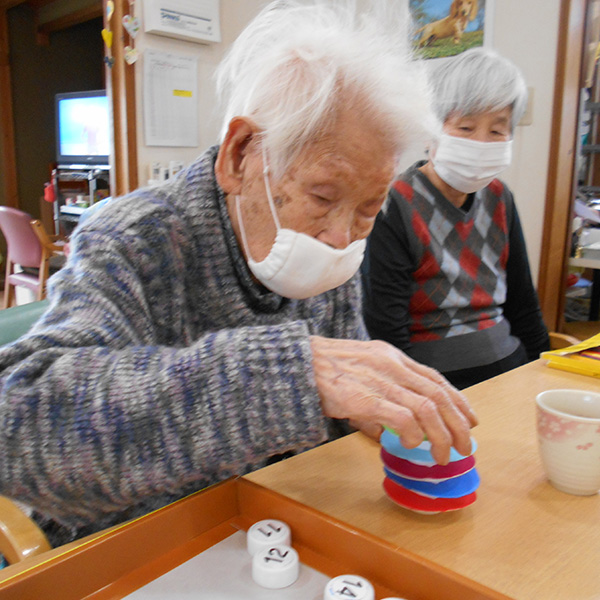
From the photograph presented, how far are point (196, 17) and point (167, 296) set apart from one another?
7.54 ft

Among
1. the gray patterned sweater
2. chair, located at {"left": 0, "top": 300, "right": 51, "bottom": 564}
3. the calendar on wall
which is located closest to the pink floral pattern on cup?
the gray patterned sweater

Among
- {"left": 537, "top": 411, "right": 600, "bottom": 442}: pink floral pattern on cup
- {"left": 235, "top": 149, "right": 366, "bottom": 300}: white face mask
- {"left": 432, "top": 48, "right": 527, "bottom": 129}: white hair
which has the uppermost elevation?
{"left": 432, "top": 48, "right": 527, "bottom": 129}: white hair

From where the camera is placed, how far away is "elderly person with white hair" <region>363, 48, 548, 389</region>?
1.35 m

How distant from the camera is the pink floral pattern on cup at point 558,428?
0.57 m

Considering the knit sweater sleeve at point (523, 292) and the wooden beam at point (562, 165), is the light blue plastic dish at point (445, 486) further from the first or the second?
the wooden beam at point (562, 165)

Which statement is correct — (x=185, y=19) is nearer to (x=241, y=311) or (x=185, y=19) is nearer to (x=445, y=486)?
(x=241, y=311)

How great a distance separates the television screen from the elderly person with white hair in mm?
3146

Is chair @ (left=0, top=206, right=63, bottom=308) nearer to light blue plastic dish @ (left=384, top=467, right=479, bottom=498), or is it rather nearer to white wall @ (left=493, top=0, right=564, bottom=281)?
white wall @ (left=493, top=0, right=564, bottom=281)

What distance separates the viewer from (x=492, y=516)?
55cm

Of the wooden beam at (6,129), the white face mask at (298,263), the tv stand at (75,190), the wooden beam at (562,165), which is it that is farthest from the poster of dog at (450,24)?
the wooden beam at (6,129)

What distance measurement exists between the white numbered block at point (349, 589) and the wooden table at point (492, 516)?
0.06m

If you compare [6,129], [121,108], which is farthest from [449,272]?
[6,129]

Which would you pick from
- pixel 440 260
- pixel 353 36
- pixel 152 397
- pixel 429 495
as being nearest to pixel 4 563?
pixel 152 397

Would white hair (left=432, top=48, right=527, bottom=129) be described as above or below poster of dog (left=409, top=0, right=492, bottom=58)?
below
